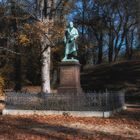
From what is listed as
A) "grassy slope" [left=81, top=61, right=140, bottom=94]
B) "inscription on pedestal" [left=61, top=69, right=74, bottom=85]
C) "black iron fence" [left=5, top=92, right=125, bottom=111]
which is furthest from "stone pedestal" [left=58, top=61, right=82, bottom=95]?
"grassy slope" [left=81, top=61, right=140, bottom=94]

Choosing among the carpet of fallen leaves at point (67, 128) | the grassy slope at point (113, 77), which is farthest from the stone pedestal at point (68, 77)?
the grassy slope at point (113, 77)

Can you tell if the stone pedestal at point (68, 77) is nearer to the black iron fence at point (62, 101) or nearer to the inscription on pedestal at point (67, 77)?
the inscription on pedestal at point (67, 77)

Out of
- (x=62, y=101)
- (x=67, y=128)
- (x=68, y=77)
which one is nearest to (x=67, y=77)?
(x=68, y=77)

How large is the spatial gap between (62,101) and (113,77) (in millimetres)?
24593

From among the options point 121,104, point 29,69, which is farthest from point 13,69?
point 121,104

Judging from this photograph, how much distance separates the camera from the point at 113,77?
43688 millimetres

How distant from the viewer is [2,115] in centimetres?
1942

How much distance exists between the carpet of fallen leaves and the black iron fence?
0.80 metres

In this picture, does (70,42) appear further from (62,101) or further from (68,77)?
(62,101)

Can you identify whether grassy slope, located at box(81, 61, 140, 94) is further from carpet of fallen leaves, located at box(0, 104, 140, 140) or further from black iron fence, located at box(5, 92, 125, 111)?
carpet of fallen leaves, located at box(0, 104, 140, 140)

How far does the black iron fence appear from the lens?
19156 millimetres

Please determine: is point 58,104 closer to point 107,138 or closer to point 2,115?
point 2,115

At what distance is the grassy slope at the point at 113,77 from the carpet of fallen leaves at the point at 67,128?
63.0 ft

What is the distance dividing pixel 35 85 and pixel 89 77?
239 inches
